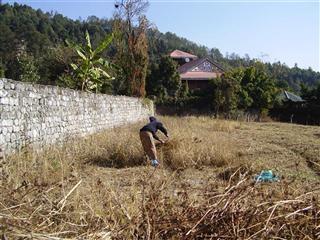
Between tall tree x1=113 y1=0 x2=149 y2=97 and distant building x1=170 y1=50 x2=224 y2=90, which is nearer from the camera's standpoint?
tall tree x1=113 y1=0 x2=149 y2=97

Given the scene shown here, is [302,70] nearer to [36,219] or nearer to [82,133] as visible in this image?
[82,133]

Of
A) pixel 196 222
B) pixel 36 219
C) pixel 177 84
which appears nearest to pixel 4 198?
pixel 36 219

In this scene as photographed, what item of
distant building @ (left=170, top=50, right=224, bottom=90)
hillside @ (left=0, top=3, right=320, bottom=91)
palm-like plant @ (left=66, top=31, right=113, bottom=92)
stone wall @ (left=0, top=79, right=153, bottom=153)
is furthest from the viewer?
distant building @ (left=170, top=50, right=224, bottom=90)

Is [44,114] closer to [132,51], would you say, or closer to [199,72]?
[132,51]

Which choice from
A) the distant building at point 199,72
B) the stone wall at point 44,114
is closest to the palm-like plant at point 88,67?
the stone wall at point 44,114

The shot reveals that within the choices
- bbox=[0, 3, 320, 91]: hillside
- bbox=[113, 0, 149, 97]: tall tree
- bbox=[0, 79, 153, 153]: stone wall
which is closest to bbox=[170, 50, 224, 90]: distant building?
bbox=[0, 3, 320, 91]: hillside

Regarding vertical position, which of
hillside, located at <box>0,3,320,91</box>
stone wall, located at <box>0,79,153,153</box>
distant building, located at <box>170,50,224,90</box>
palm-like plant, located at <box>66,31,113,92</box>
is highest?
hillside, located at <box>0,3,320,91</box>

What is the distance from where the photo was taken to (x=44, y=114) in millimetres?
9445

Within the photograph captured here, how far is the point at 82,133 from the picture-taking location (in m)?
12.3

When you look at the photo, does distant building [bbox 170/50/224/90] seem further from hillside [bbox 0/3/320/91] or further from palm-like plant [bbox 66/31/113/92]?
palm-like plant [bbox 66/31/113/92]

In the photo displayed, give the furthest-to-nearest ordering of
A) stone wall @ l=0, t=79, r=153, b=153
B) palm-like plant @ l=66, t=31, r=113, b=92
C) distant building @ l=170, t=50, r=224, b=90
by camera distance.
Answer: distant building @ l=170, t=50, r=224, b=90, palm-like plant @ l=66, t=31, r=113, b=92, stone wall @ l=0, t=79, r=153, b=153

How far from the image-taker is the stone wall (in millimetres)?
7676

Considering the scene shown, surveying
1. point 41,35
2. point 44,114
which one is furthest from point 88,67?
point 41,35

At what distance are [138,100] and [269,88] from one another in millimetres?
14847
